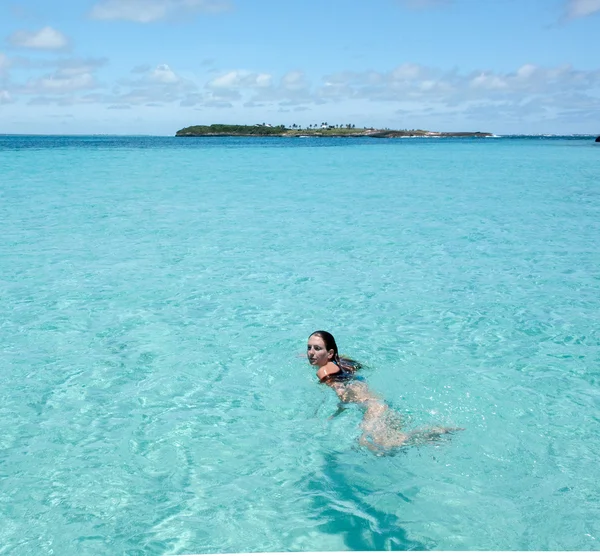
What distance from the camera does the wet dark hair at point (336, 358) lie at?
6091 mm

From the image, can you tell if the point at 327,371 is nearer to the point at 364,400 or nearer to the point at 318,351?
the point at 318,351

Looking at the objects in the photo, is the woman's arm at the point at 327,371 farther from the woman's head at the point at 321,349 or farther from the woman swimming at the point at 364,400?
the woman's head at the point at 321,349

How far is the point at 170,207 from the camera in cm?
1978

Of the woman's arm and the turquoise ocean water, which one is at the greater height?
the woman's arm

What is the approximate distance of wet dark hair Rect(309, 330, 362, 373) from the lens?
6091mm

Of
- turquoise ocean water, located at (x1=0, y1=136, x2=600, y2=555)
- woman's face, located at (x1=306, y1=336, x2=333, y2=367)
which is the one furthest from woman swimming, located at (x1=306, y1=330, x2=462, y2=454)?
turquoise ocean water, located at (x1=0, y1=136, x2=600, y2=555)

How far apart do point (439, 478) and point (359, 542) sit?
3.23 feet

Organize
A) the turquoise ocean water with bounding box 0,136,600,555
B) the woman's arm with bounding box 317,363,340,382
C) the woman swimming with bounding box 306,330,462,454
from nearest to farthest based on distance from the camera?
the turquoise ocean water with bounding box 0,136,600,555 < the woman swimming with bounding box 306,330,462,454 < the woman's arm with bounding box 317,363,340,382

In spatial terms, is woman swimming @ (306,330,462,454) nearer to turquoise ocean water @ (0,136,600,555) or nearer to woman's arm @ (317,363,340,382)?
woman's arm @ (317,363,340,382)

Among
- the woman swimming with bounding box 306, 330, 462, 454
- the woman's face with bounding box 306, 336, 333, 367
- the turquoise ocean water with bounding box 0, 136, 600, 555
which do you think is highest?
the woman's face with bounding box 306, 336, 333, 367

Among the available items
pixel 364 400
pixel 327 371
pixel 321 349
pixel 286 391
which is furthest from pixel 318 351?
pixel 364 400

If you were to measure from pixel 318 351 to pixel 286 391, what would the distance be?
1.80 feet

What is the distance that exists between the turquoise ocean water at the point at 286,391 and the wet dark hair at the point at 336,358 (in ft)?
0.70

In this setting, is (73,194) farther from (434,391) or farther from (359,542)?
(359,542)
